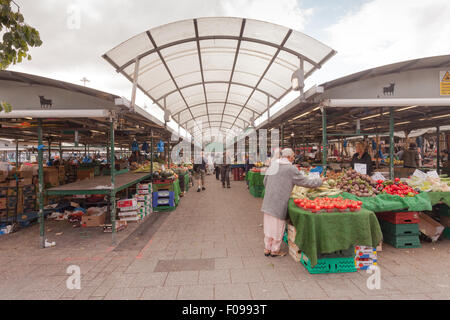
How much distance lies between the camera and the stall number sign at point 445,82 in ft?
18.8

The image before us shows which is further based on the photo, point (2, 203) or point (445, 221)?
point (2, 203)

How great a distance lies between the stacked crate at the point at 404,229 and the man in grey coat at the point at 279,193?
67.6 inches

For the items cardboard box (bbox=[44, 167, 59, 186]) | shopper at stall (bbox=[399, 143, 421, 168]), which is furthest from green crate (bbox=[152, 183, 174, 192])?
shopper at stall (bbox=[399, 143, 421, 168])

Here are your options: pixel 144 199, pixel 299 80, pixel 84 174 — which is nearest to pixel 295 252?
pixel 299 80

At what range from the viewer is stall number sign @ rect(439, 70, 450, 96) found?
5.73 m

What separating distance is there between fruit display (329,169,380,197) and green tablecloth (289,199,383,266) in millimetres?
1049

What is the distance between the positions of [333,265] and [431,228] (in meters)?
2.64

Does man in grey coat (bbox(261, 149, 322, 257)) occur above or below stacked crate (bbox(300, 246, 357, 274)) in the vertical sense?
above

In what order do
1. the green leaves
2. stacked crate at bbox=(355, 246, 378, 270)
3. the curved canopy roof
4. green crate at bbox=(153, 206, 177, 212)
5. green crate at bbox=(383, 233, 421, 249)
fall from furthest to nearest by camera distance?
green crate at bbox=(153, 206, 177, 212) < the curved canopy roof < green crate at bbox=(383, 233, 421, 249) < stacked crate at bbox=(355, 246, 378, 270) < the green leaves

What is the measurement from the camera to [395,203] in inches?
156

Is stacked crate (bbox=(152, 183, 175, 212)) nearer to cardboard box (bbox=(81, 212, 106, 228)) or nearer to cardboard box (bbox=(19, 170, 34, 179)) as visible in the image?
cardboard box (bbox=(81, 212, 106, 228))

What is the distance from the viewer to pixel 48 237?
17.4ft

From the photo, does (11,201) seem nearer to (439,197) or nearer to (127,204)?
(127,204)
